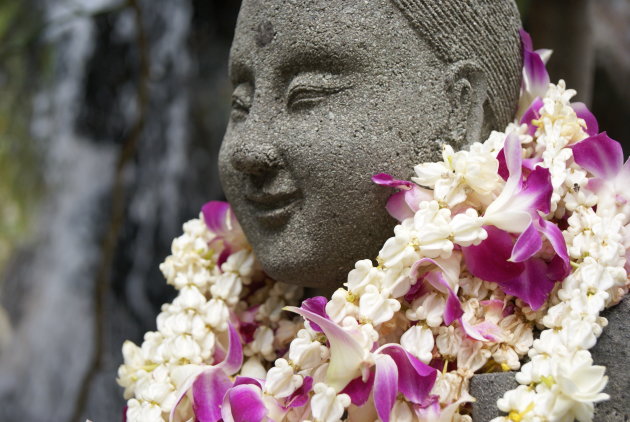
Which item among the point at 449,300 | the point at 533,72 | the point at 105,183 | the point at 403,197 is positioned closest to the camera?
the point at 449,300

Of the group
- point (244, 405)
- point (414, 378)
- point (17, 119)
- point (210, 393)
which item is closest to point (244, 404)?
point (244, 405)

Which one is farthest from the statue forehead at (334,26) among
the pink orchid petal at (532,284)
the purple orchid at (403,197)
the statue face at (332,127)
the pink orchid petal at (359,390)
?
the pink orchid petal at (359,390)

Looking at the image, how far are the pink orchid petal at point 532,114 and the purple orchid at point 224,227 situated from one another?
1.99ft

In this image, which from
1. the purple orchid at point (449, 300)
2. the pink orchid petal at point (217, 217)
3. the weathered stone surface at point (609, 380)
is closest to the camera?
the weathered stone surface at point (609, 380)

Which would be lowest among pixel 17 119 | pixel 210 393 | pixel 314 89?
pixel 17 119

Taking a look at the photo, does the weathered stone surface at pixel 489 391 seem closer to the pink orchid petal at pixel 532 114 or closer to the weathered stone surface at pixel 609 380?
the weathered stone surface at pixel 609 380

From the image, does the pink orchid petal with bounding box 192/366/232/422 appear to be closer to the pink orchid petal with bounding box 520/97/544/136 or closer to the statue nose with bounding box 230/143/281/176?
the statue nose with bounding box 230/143/281/176

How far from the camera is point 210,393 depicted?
1.32 metres

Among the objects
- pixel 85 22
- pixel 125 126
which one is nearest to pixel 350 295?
pixel 125 126

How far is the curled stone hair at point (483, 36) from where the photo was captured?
1.36 metres

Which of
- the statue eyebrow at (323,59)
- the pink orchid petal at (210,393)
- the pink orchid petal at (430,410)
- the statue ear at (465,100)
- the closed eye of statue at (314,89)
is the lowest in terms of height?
the pink orchid petal at (210,393)

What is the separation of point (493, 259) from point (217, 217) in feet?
2.05

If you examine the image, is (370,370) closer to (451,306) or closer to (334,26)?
(451,306)

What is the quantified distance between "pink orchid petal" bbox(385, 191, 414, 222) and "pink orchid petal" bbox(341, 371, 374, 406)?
0.28 m
